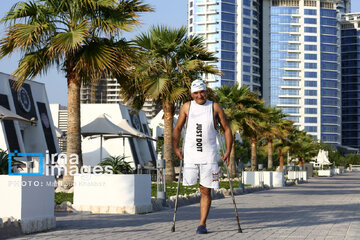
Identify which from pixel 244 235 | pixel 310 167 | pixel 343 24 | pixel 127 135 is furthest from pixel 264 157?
pixel 343 24

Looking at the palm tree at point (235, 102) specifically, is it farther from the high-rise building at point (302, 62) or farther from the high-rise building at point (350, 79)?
the high-rise building at point (350, 79)

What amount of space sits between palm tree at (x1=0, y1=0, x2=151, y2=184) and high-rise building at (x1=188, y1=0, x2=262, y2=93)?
136742 mm

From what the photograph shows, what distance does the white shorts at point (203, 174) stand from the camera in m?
8.34

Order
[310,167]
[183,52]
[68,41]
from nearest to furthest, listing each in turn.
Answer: [68,41] → [183,52] → [310,167]

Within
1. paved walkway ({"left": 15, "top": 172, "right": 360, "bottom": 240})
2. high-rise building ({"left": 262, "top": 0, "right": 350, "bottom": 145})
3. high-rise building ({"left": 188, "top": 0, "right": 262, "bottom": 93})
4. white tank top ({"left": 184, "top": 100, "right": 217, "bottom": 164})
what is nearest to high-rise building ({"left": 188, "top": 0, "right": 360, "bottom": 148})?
high-rise building ({"left": 262, "top": 0, "right": 350, "bottom": 145})

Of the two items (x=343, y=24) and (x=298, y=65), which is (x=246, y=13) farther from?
(x=343, y=24)

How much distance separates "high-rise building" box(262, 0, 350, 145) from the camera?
168625mm

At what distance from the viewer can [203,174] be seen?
836cm

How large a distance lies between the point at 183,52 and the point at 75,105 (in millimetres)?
7460

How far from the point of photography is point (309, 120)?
16662cm

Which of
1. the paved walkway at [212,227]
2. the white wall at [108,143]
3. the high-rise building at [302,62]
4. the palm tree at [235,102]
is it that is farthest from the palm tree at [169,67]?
the high-rise building at [302,62]

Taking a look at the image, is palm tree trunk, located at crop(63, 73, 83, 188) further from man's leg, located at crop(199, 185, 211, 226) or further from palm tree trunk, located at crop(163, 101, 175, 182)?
man's leg, located at crop(199, 185, 211, 226)

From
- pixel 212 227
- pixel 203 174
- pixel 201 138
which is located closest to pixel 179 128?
pixel 201 138

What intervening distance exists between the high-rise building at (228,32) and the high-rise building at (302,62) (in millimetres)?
9541
